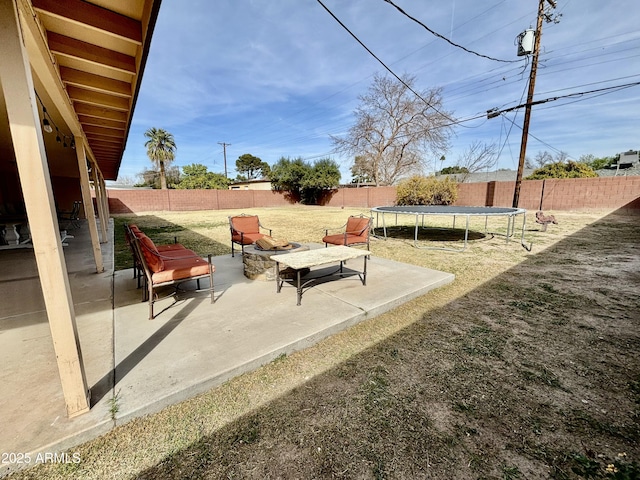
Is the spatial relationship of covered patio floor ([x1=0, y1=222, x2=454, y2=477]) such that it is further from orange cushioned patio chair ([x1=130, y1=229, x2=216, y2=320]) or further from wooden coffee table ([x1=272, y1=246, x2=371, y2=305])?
orange cushioned patio chair ([x1=130, y1=229, x2=216, y2=320])

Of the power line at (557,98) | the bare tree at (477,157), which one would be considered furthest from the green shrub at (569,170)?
the bare tree at (477,157)

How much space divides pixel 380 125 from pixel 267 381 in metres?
25.6

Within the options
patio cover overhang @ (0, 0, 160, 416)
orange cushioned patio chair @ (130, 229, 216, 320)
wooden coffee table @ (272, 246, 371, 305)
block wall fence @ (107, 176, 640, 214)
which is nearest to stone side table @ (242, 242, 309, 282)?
wooden coffee table @ (272, 246, 371, 305)

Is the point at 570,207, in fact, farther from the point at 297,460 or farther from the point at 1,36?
the point at 1,36

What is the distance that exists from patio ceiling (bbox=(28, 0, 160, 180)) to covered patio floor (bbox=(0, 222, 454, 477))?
2443mm

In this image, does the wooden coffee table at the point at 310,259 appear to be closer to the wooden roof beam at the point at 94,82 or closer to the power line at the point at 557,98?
the wooden roof beam at the point at 94,82

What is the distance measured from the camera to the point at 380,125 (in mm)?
24156

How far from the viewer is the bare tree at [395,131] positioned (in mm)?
22562

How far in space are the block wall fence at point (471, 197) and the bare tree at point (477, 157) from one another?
9.21 meters

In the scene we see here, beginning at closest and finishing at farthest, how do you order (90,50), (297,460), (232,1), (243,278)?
1. (297,460)
2. (90,50)
3. (243,278)
4. (232,1)

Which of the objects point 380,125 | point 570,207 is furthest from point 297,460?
point 380,125

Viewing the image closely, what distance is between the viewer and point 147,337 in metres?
2.41

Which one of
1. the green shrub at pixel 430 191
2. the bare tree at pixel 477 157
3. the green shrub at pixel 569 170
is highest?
the bare tree at pixel 477 157

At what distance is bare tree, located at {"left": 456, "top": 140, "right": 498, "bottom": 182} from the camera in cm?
2434
